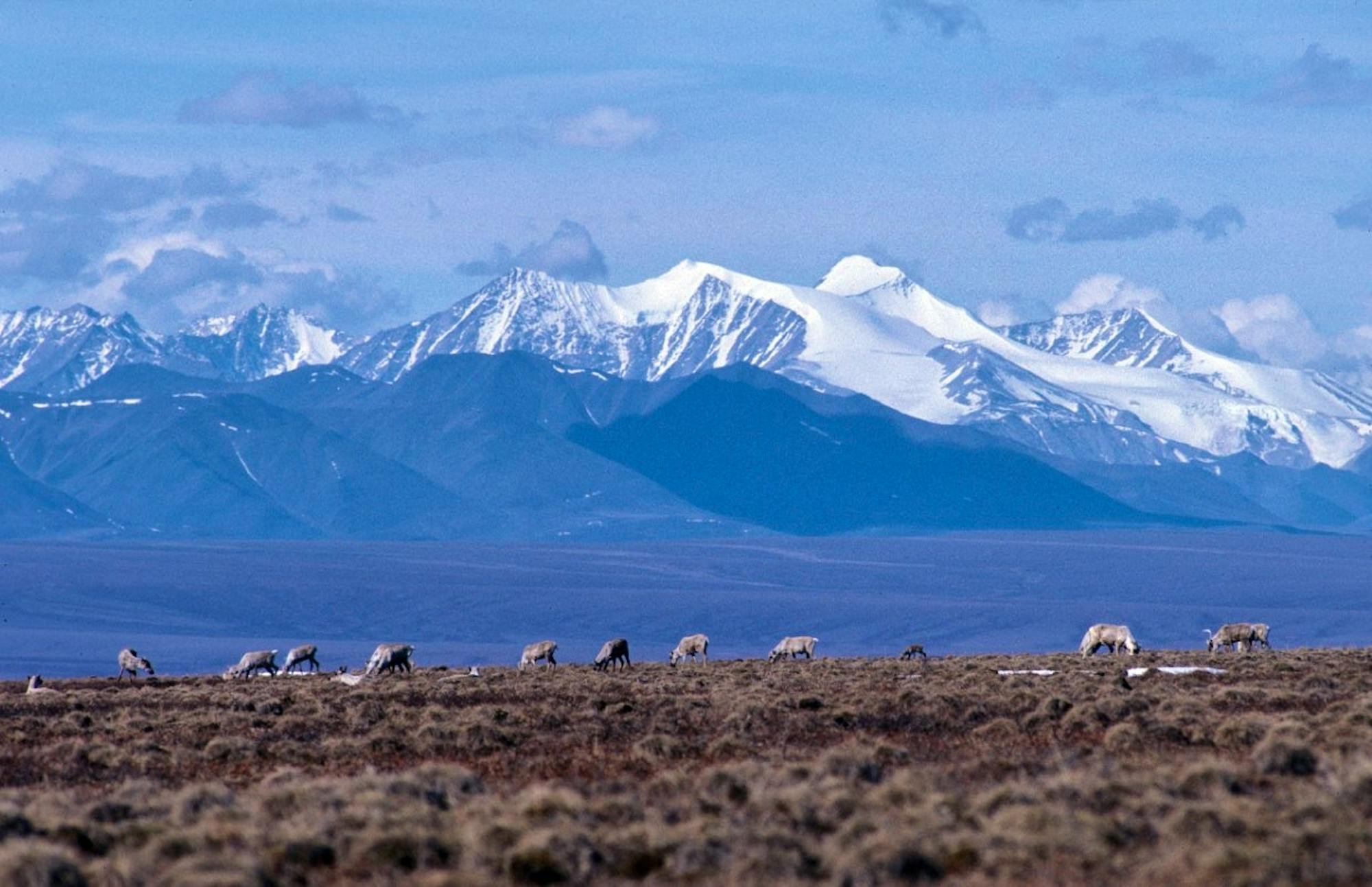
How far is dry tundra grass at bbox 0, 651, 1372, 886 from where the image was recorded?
1570 cm

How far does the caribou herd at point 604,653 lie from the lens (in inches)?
2055

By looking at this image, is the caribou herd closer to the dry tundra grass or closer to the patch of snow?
the patch of snow

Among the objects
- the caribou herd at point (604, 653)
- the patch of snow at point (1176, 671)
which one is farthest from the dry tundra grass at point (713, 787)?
the caribou herd at point (604, 653)

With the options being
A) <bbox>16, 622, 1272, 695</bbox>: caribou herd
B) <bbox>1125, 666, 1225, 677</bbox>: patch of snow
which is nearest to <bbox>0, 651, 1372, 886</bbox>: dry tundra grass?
<bbox>1125, 666, 1225, 677</bbox>: patch of snow

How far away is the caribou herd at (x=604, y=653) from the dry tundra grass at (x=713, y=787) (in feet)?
42.3

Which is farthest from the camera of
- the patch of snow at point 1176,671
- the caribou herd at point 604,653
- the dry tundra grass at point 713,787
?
the caribou herd at point 604,653

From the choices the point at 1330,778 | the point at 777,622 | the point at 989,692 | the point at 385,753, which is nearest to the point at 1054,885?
the point at 1330,778

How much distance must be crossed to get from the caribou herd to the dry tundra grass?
1290 centimetres

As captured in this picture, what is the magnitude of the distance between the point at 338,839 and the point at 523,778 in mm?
7141

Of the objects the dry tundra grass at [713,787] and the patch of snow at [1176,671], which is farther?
the patch of snow at [1176,671]

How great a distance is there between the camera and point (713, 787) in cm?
2095

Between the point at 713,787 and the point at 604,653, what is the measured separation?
32.8 metres

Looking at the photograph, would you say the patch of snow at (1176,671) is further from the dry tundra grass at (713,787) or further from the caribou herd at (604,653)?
the caribou herd at (604,653)

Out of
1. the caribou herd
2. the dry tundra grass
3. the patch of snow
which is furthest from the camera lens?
the caribou herd
